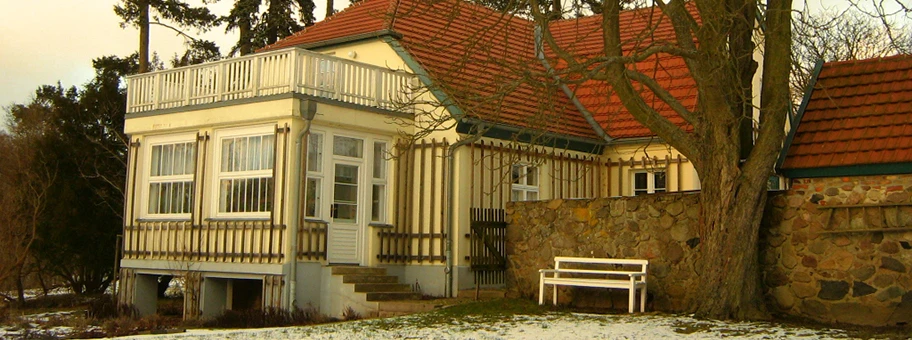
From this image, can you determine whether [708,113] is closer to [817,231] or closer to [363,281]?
[817,231]

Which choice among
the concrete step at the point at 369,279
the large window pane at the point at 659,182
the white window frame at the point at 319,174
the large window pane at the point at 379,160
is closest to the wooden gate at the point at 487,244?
the concrete step at the point at 369,279

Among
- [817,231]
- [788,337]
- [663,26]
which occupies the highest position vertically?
[663,26]

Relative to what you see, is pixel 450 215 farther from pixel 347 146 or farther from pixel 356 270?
pixel 347 146

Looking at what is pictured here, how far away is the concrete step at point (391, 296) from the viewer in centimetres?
1616

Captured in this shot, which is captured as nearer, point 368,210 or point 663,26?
point 368,210

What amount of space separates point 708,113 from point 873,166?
7.14 feet

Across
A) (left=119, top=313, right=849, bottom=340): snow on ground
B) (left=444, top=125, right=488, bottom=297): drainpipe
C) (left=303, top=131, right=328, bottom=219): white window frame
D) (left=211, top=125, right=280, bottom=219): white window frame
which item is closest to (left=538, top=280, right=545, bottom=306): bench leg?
(left=119, top=313, right=849, bottom=340): snow on ground

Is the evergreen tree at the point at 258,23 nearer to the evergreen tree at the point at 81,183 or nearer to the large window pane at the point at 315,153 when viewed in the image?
the evergreen tree at the point at 81,183

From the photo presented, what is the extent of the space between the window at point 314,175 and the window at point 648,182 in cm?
682

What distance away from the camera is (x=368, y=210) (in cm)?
1741

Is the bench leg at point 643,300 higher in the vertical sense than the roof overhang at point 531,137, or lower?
lower

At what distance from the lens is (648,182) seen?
66.1 ft

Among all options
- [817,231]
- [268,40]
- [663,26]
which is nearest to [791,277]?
[817,231]

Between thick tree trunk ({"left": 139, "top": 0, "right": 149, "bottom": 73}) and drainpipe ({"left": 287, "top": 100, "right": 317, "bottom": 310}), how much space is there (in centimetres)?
1309
